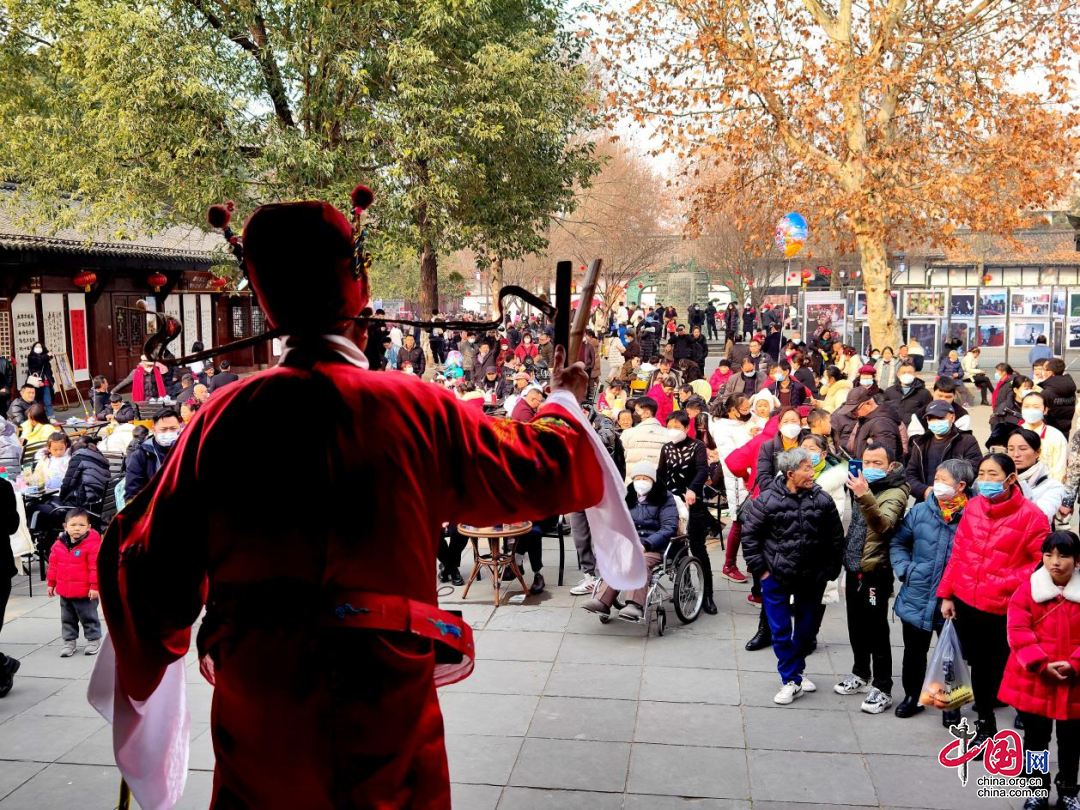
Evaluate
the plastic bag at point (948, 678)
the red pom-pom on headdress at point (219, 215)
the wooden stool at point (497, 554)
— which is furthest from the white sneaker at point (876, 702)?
the red pom-pom on headdress at point (219, 215)

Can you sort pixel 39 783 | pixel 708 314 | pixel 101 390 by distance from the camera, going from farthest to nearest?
1. pixel 708 314
2. pixel 101 390
3. pixel 39 783

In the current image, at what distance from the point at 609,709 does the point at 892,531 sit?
2.06 m

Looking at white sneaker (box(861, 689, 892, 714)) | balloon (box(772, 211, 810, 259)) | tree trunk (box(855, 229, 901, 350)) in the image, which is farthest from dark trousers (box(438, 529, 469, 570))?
tree trunk (box(855, 229, 901, 350))

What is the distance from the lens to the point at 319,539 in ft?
7.15

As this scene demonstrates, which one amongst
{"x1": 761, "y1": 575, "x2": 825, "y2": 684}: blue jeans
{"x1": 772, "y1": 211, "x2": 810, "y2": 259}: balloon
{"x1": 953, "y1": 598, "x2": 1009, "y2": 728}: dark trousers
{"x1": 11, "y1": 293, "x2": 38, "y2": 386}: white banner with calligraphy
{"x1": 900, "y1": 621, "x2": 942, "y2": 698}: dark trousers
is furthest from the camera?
{"x1": 11, "y1": 293, "x2": 38, "y2": 386}: white banner with calligraphy

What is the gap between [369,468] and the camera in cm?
221

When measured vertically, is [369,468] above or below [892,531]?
above

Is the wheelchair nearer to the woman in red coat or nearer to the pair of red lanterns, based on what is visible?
the woman in red coat

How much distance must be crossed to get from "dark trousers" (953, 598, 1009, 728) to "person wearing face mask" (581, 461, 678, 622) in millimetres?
2706

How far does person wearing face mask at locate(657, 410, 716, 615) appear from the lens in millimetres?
8656

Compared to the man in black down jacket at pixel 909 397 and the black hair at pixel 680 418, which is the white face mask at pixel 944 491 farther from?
the man in black down jacket at pixel 909 397

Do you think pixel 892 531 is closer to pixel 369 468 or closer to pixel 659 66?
pixel 369 468

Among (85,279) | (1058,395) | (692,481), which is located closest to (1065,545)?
(692,481)

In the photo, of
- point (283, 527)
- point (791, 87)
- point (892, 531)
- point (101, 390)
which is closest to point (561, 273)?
point (283, 527)
